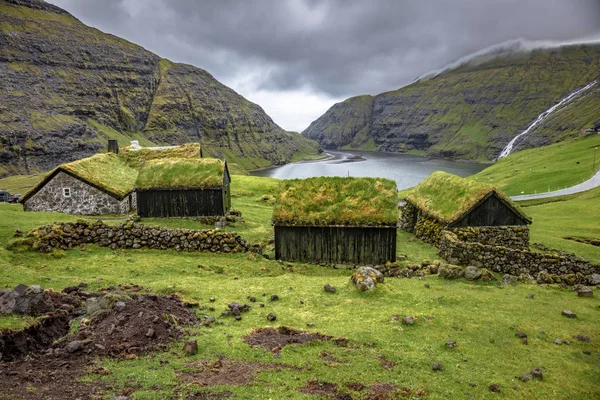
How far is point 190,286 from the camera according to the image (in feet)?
58.0

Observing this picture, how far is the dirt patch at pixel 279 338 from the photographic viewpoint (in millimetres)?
11766

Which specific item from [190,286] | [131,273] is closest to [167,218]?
[131,273]

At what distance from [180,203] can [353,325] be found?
25891mm

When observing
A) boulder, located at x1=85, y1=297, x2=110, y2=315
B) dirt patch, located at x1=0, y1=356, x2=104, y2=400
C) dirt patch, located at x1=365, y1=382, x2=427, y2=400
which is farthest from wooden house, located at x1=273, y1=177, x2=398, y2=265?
dirt patch, located at x1=0, y1=356, x2=104, y2=400

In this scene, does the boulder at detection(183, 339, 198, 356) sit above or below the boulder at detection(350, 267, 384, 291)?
above

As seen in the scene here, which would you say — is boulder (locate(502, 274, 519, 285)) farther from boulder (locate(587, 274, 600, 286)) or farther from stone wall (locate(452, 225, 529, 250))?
stone wall (locate(452, 225, 529, 250))

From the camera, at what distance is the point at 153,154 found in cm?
4644

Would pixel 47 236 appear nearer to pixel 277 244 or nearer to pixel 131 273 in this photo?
pixel 131 273

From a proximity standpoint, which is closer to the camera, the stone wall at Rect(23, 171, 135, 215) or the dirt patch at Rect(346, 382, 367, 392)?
the dirt patch at Rect(346, 382, 367, 392)

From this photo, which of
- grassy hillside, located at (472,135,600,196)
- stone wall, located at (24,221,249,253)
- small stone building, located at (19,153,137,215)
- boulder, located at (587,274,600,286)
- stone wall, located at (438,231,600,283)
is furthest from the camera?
grassy hillside, located at (472,135,600,196)

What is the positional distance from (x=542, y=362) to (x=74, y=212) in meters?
40.6

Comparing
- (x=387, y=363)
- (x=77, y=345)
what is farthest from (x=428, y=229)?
(x=77, y=345)

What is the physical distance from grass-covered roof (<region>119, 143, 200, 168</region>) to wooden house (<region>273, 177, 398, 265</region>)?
80.1ft

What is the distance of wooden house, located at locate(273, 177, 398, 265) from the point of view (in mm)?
25109
